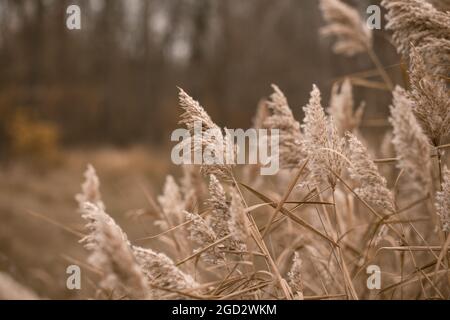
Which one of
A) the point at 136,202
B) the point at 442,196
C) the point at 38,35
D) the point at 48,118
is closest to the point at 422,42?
the point at 442,196

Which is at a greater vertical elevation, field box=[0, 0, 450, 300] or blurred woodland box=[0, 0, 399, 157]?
blurred woodland box=[0, 0, 399, 157]

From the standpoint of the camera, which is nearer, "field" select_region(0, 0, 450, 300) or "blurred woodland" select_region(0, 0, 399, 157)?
"field" select_region(0, 0, 450, 300)

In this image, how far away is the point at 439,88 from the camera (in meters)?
0.97

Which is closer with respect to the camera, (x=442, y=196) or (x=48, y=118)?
(x=442, y=196)

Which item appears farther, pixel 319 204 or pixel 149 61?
pixel 149 61

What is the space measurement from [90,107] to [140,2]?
3693 mm

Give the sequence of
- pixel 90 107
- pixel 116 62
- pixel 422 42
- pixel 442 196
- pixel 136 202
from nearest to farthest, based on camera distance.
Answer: pixel 442 196, pixel 422 42, pixel 136 202, pixel 90 107, pixel 116 62

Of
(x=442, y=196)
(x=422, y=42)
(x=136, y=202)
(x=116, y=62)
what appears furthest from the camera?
(x=116, y=62)

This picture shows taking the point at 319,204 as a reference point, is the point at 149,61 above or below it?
above

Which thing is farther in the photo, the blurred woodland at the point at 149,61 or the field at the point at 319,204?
the blurred woodland at the point at 149,61

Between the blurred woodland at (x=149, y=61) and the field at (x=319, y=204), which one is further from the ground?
the blurred woodland at (x=149, y=61)
